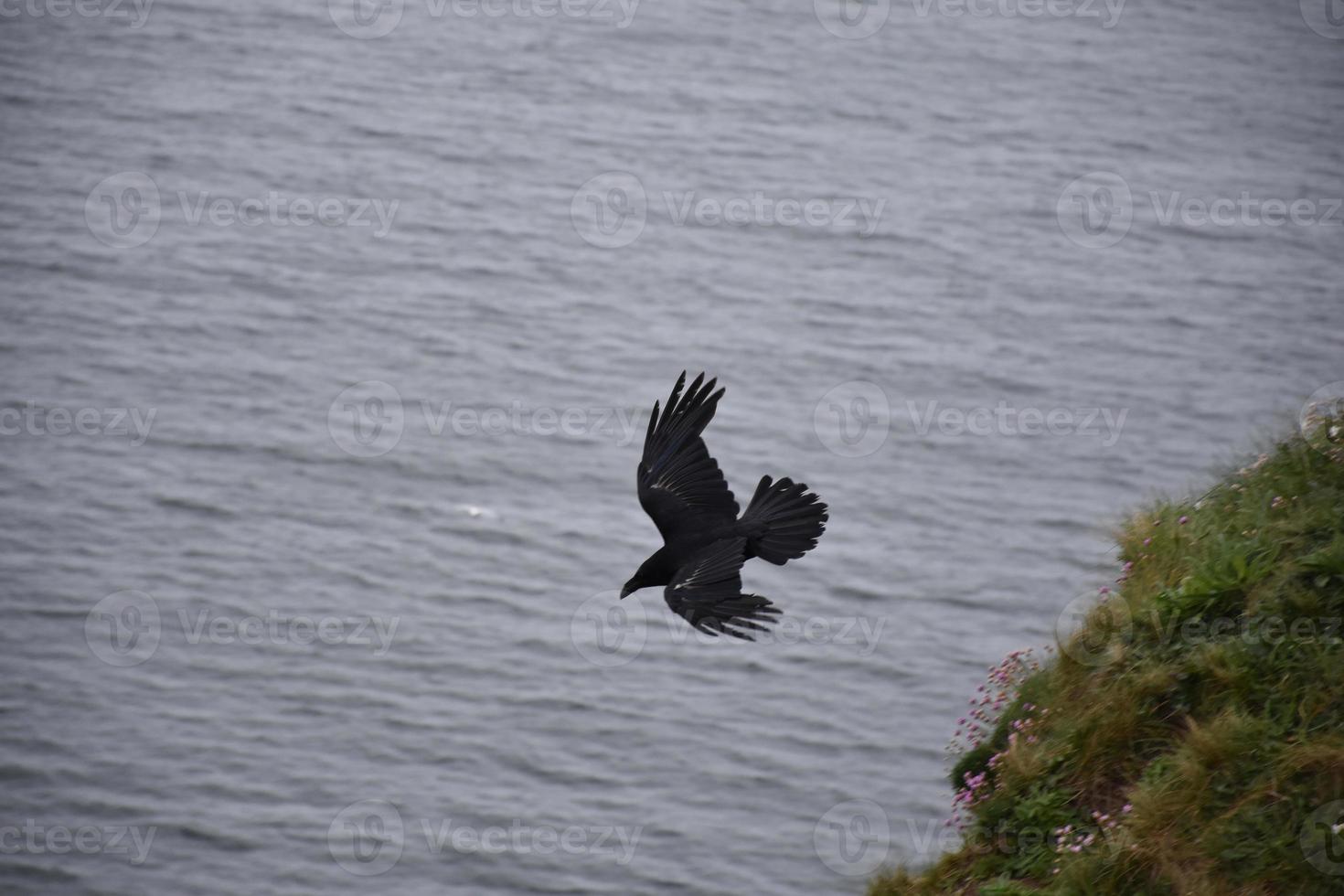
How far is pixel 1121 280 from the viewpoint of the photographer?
1506 inches

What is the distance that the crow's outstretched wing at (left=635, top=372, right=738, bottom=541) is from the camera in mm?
8312

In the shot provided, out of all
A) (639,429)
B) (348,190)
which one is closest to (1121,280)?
(639,429)

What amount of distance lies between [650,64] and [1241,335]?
22.8 metres

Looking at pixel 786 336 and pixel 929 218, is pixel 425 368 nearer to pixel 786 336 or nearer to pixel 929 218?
pixel 786 336

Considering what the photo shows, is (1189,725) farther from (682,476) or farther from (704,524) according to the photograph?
(682,476)

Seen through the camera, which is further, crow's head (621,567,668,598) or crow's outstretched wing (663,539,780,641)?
crow's head (621,567,668,598)

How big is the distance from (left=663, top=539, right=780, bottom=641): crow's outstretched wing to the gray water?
13.6 ft

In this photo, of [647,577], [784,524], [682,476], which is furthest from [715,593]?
[682,476]

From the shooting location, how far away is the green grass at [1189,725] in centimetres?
642

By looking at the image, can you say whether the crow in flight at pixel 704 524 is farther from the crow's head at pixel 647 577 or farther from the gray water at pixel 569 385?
the gray water at pixel 569 385

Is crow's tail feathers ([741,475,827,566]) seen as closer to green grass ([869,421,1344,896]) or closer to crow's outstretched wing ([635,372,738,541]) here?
crow's outstretched wing ([635,372,738,541])

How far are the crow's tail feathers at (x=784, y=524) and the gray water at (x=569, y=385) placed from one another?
11.4 feet

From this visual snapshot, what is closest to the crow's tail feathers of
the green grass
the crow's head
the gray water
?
the crow's head

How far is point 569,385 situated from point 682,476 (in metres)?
25.2
